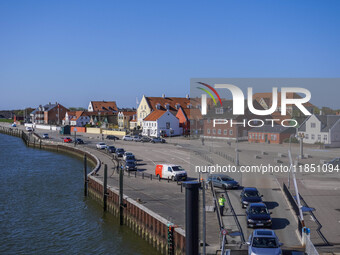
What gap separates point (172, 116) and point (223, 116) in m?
33.4

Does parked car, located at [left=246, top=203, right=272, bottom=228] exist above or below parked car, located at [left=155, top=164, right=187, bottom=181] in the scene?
below

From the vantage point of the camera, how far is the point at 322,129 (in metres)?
58.1

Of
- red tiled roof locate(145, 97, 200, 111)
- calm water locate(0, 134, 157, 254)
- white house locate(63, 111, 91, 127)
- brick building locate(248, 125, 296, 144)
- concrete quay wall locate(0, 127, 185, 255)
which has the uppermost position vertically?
red tiled roof locate(145, 97, 200, 111)

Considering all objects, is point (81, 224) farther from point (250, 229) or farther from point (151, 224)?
point (250, 229)

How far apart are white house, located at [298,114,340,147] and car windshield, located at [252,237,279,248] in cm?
4066

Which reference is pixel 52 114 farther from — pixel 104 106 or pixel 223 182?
pixel 223 182

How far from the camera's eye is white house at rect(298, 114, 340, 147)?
186ft

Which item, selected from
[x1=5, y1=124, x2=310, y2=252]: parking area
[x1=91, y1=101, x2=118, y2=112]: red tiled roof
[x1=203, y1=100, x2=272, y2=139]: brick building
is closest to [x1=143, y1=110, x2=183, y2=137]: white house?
[x1=203, y1=100, x2=272, y2=139]: brick building

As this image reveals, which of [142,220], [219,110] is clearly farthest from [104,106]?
[142,220]

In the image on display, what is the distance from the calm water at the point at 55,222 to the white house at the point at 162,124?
40.8 metres

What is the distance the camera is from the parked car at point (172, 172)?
37.1 meters

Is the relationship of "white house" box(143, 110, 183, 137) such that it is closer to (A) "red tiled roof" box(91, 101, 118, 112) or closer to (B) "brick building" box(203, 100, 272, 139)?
(B) "brick building" box(203, 100, 272, 139)

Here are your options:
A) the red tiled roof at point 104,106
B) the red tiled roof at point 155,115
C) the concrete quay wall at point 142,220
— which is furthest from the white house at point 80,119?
the concrete quay wall at point 142,220

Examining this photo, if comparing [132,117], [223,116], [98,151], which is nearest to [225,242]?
[223,116]
